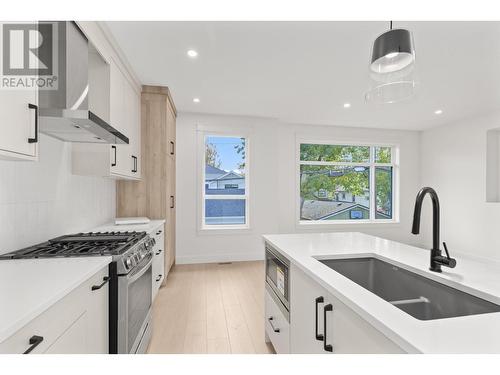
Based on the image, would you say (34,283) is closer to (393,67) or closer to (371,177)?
(393,67)

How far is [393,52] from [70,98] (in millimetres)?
2005

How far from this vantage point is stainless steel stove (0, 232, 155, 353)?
4.71 ft

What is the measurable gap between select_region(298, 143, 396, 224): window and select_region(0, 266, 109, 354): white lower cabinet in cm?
442

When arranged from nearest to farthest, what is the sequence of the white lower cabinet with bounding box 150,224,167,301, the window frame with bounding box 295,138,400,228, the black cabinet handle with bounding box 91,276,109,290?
the black cabinet handle with bounding box 91,276,109,290 < the white lower cabinet with bounding box 150,224,167,301 < the window frame with bounding box 295,138,400,228

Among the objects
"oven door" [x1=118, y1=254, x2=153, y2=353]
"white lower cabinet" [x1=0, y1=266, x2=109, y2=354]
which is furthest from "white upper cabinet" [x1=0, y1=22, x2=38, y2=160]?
"oven door" [x1=118, y1=254, x2=153, y2=353]

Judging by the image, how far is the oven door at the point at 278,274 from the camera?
62.8 inches

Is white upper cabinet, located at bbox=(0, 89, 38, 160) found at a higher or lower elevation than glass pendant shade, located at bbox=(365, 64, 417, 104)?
lower

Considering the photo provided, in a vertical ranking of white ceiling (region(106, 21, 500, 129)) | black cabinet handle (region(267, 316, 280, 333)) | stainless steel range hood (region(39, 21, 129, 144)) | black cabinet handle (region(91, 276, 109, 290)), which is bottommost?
black cabinet handle (region(267, 316, 280, 333))

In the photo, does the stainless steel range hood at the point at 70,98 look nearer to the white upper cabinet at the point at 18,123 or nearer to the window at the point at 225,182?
the white upper cabinet at the point at 18,123

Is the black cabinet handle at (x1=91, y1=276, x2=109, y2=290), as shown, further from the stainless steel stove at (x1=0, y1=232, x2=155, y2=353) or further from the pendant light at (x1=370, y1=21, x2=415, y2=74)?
the pendant light at (x1=370, y1=21, x2=415, y2=74)

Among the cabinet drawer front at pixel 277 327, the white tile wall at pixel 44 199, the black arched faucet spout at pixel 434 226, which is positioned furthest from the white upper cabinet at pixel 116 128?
the black arched faucet spout at pixel 434 226

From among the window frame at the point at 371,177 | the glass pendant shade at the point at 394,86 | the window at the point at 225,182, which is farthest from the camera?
the window frame at the point at 371,177

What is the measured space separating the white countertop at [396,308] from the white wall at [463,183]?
4296 millimetres
